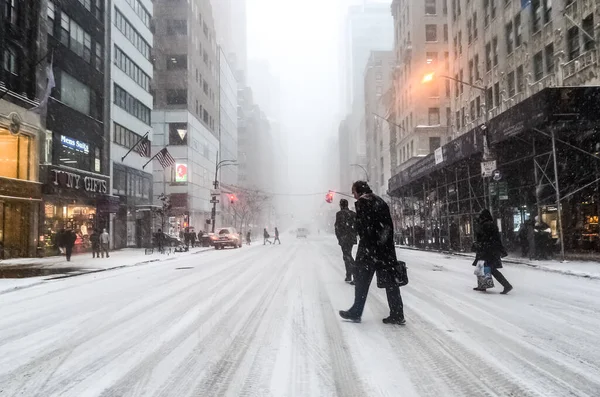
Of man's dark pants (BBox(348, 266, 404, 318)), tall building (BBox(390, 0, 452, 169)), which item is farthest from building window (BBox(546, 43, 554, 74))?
man's dark pants (BBox(348, 266, 404, 318))

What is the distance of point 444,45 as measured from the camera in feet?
179

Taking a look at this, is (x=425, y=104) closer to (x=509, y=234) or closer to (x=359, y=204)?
(x=509, y=234)

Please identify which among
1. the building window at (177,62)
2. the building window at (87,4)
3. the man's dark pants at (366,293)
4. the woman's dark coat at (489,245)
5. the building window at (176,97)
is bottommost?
the man's dark pants at (366,293)

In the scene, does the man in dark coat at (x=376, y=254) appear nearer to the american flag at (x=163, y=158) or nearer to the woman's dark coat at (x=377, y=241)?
the woman's dark coat at (x=377, y=241)

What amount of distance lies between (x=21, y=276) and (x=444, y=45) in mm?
52097

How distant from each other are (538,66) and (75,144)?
92.9 feet

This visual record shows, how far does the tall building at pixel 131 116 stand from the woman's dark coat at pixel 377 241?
97.3 feet

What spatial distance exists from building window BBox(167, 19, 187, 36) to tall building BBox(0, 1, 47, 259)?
34246mm

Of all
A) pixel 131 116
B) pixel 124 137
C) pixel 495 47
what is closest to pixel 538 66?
pixel 495 47

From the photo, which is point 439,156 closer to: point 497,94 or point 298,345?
→ point 497,94

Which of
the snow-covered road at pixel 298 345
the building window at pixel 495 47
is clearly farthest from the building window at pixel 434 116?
the snow-covered road at pixel 298 345

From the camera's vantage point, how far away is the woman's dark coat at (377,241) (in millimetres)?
5809

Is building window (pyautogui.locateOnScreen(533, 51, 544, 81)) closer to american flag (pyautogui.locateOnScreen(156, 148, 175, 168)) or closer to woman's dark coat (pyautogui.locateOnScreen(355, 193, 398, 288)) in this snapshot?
american flag (pyautogui.locateOnScreen(156, 148, 175, 168))

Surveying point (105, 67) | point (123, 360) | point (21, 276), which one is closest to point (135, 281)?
point (21, 276)
